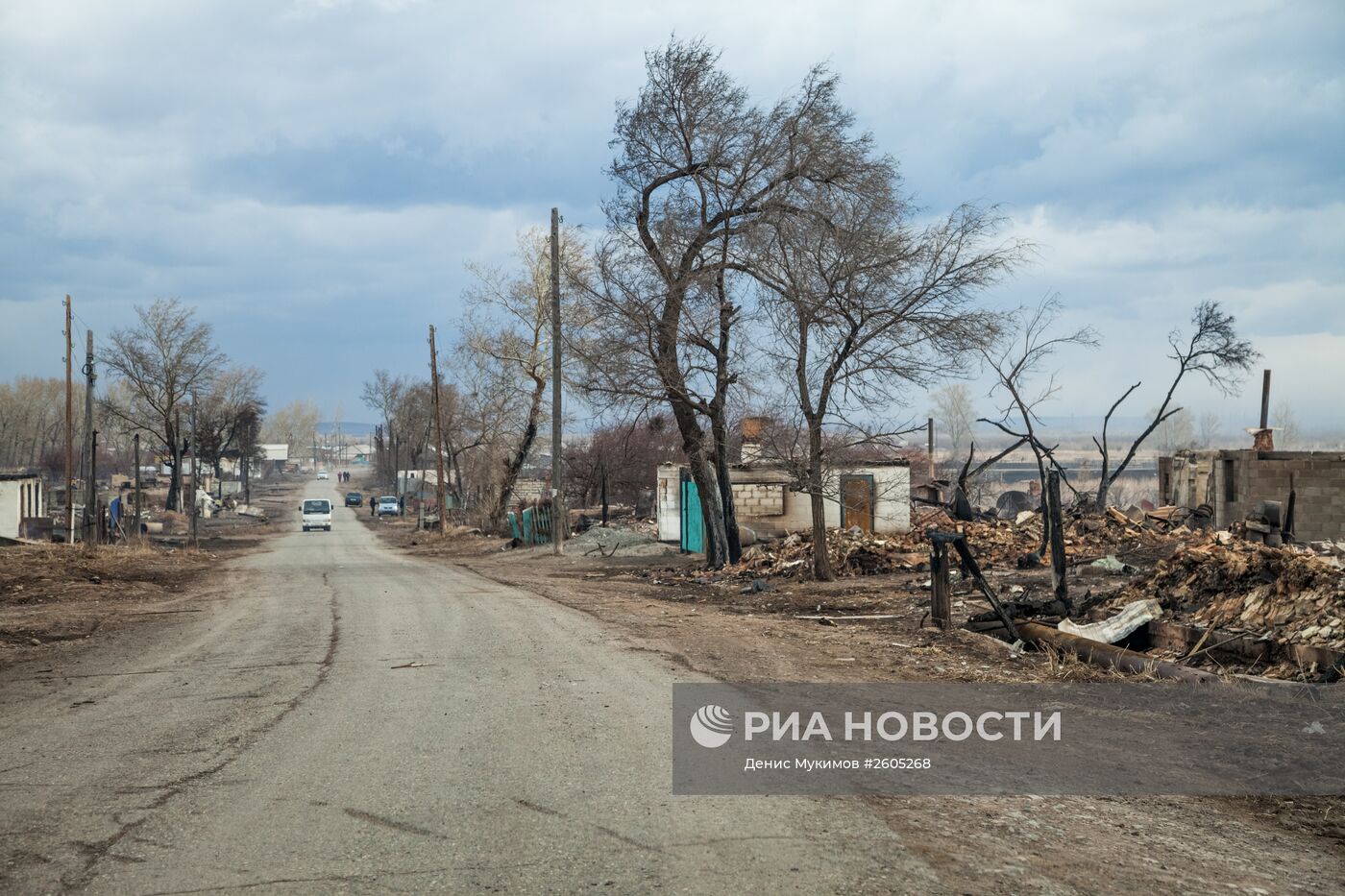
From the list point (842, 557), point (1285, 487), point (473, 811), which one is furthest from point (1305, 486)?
point (473, 811)

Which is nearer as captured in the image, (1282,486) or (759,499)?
(1282,486)

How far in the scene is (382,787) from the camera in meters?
5.73

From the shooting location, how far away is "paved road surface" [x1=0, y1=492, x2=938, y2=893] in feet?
14.7

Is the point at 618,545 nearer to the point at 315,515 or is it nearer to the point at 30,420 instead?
the point at 315,515

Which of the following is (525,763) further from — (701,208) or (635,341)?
(701,208)

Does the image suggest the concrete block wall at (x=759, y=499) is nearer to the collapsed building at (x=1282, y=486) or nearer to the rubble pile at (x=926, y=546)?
the rubble pile at (x=926, y=546)

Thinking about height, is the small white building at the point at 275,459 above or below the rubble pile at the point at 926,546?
above

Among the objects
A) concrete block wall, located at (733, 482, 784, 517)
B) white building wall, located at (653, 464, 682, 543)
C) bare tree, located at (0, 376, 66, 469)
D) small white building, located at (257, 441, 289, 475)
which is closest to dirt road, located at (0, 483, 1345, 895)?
concrete block wall, located at (733, 482, 784, 517)

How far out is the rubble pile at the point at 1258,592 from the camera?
9.80 metres

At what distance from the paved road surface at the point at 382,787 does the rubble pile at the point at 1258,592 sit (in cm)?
582

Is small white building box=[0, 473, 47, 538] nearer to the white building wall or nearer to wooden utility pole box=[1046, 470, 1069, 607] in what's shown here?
the white building wall

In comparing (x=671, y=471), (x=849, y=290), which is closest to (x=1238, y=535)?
(x=849, y=290)

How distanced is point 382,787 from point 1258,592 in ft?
30.0

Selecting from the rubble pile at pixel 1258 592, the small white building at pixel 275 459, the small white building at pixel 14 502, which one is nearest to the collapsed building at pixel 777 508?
the rubble pile at pixel 1258 592
